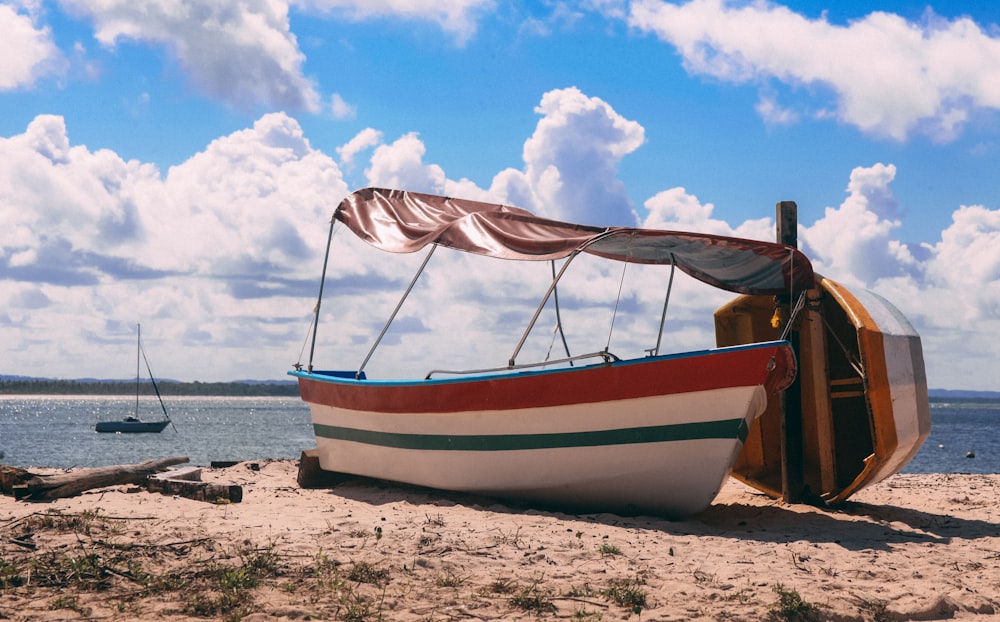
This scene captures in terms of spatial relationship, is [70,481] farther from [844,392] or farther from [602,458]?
[844,392]

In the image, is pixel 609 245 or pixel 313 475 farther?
pixel 313 475

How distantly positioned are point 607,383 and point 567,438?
2.62 ft

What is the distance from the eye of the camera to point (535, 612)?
5938mm

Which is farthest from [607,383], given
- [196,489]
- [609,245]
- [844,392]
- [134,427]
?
[134,427]

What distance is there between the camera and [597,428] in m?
9.59

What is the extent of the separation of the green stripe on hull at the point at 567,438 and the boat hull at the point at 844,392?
1710 millimetres

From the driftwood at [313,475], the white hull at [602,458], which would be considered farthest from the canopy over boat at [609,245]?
the driftwood at [313,475]

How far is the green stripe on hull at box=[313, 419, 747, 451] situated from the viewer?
30.1 feet

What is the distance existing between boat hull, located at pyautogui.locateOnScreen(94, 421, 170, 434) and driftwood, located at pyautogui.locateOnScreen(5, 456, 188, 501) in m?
57.3

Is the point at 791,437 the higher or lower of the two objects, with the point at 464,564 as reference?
higher

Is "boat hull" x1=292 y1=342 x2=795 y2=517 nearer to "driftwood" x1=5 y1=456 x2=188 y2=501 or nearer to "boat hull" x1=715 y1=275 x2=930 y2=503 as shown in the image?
"boat hull" x1=715 y1=275 x2=930 y2=503

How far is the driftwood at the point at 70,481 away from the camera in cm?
962

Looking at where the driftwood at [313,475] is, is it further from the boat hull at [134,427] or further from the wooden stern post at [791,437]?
the boat hull at [134,427]

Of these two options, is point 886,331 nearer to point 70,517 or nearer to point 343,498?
point 343,498
